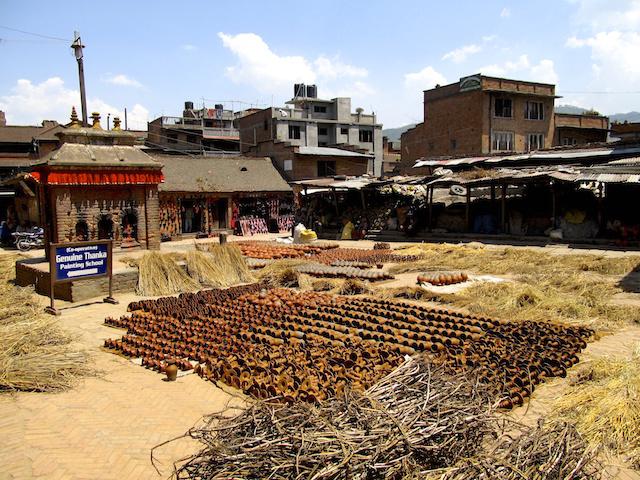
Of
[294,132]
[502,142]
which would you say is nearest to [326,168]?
[294,132]

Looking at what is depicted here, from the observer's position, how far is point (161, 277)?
13.8 meters

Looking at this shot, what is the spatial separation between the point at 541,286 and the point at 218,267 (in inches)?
350

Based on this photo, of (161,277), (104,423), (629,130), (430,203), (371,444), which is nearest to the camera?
(371,444)

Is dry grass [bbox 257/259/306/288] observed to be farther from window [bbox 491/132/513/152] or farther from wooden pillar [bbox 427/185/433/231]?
window [bbox 491/132/513/152]

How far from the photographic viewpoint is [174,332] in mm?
9531

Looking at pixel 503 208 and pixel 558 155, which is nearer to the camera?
pixel 503 208

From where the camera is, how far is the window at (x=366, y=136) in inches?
2414

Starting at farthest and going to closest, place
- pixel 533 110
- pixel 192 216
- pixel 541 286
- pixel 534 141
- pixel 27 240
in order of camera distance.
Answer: pixel 534 141 < pixel 533 110 < pixel 192 216 < pixel 27 240 < pixel 541 286

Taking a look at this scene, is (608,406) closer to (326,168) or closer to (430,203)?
(430,203)

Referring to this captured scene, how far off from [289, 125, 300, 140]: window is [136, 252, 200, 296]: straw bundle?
40.8 m

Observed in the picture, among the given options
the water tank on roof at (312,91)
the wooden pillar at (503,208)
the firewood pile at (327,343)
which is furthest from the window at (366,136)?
the firewood pile at (327,343)

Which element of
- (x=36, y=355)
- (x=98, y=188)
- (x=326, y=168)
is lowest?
(x=36, y=355)

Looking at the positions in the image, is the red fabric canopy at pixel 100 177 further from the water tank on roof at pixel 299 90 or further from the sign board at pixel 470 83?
the water tank on roof at pixel 299 90

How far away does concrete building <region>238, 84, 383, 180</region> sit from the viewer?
132ft
